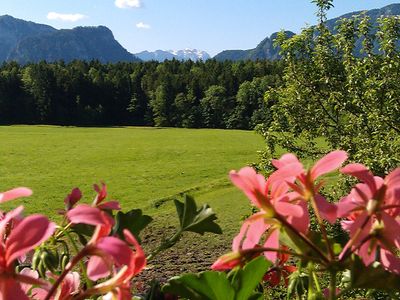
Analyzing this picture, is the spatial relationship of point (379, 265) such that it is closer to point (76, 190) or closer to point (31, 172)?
point (76, 190)

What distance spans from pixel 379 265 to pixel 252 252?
0.10m

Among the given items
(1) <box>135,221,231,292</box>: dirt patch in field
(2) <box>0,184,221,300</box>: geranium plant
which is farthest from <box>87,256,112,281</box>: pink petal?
(1) <box>135,221,231,292</box>: dirt patch in field

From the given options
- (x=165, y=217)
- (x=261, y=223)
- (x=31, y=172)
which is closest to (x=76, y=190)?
(x=261, y=223)

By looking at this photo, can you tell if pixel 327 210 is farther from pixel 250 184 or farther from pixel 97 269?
pixel 97 269

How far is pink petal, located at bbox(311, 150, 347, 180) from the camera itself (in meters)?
0.44

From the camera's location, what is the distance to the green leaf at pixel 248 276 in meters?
0.49

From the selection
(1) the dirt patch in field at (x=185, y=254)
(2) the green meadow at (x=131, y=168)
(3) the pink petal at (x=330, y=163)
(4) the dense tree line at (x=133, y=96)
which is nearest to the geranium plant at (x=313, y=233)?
(3) the pink petal at (x=330, y=163)

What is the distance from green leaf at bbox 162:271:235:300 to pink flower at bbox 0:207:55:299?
0.48 ft

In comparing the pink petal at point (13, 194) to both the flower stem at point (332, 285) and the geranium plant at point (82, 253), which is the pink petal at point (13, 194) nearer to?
the geranium plant at point (82, 253)

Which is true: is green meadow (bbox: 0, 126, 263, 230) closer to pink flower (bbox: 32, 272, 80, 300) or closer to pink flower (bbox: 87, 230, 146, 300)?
pink flower (bbox: 32, 272, 80, 300)

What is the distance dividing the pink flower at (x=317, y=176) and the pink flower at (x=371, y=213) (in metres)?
0.01

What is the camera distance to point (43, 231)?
1.16 ft

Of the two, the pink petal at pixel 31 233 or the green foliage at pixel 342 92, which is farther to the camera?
the green foliage at pixel 342 92

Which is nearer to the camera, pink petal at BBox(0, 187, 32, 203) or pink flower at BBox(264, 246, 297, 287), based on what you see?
pink petal at BBox(0, 187, 32, 203)
